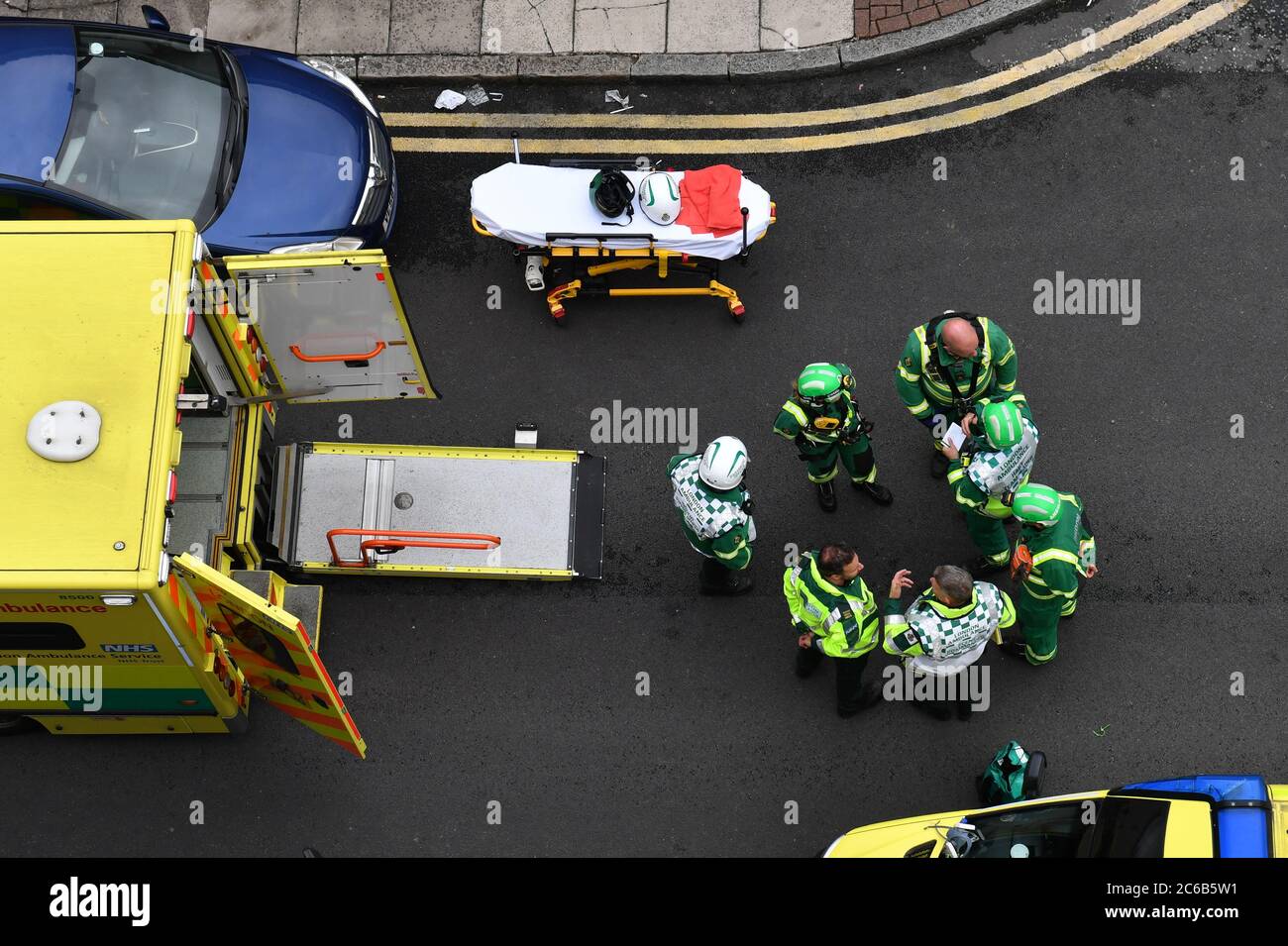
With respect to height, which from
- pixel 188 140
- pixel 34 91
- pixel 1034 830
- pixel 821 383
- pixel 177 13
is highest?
pixel 177 13

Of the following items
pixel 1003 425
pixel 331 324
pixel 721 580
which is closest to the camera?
pixel 1003 425

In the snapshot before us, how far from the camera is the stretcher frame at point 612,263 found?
9.24 m

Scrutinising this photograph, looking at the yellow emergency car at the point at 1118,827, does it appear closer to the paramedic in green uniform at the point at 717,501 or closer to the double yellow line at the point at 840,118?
the paramedic in green uniform at the point at 717,501

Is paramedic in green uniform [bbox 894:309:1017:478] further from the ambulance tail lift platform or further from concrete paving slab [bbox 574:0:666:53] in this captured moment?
concrete paving slab [bbox 574:0:666:53]

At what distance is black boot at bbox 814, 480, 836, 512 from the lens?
9023 mm

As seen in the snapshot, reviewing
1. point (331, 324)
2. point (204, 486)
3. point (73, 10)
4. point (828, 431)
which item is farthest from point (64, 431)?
point (73, 10)

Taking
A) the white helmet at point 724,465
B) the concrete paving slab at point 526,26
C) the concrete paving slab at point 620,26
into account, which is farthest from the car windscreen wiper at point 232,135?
the white helmet at point 724,465

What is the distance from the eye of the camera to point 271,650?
23.5 ft

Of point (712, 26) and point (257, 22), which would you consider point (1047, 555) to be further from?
point (257, 22)

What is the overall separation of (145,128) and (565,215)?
3056mm

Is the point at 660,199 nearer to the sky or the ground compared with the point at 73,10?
nearer to the ground

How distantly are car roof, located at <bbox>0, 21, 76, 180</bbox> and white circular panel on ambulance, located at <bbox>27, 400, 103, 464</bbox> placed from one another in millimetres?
3005

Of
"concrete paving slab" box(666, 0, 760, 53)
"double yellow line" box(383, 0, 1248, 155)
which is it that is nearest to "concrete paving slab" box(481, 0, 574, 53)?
"double yellow line" box(383, 0, 1248, 155)
